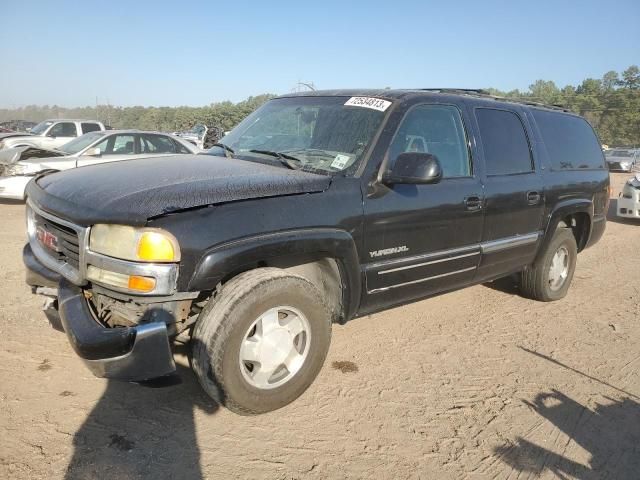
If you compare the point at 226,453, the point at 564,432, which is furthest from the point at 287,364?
the point at 564,432

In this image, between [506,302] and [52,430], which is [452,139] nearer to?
[506,302]

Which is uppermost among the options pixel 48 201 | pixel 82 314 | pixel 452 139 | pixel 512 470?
pixel 452 139

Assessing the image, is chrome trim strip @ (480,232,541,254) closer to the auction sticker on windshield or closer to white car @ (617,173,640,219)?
the auction sticker on windshield

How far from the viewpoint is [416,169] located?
2.93 meters

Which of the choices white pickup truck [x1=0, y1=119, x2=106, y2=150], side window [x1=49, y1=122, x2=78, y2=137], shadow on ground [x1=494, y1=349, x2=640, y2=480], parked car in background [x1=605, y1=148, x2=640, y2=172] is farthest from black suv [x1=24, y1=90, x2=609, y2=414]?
parked car in background [x1=605, y1=148, x2=640, y2=172]

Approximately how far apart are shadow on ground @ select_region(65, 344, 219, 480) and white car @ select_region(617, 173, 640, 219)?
10.5m

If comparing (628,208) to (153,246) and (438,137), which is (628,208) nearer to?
(438,137)

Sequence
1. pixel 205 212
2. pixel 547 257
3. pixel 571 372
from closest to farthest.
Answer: pixel 205 212
pixel 571 372
pixel 547 257

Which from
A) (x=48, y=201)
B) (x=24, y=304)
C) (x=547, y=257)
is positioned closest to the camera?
(x=48, y=201)

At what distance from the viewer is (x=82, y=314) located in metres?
2.38

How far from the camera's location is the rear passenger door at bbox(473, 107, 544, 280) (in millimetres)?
3812

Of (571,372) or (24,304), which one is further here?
(24,304)

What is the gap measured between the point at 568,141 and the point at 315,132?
115 inches

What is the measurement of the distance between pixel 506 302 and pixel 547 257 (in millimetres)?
603
